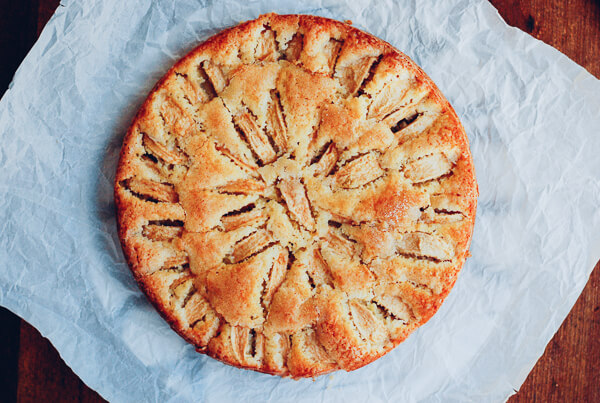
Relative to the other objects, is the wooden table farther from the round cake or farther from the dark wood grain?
the round cake

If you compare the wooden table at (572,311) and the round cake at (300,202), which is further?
the wooden table at (572,311)

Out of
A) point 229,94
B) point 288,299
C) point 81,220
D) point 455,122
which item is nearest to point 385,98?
point 455,122

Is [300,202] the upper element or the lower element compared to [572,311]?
upper

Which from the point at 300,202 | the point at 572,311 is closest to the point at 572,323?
the point at 572,311

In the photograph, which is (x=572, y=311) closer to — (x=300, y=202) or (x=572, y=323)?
(x=572, y=323)

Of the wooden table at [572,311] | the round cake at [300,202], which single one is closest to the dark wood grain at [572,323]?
the wooden table at [572,311]

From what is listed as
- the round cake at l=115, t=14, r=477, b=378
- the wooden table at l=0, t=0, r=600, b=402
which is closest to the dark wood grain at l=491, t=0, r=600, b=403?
the wooden table at l=0, t=0, r=600, b=402

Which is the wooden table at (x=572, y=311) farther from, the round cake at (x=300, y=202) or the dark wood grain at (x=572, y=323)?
the round cake at (x=300, y=202)

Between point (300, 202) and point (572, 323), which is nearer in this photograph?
point (300, 202)

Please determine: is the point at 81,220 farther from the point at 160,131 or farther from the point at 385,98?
the point at 385,98
